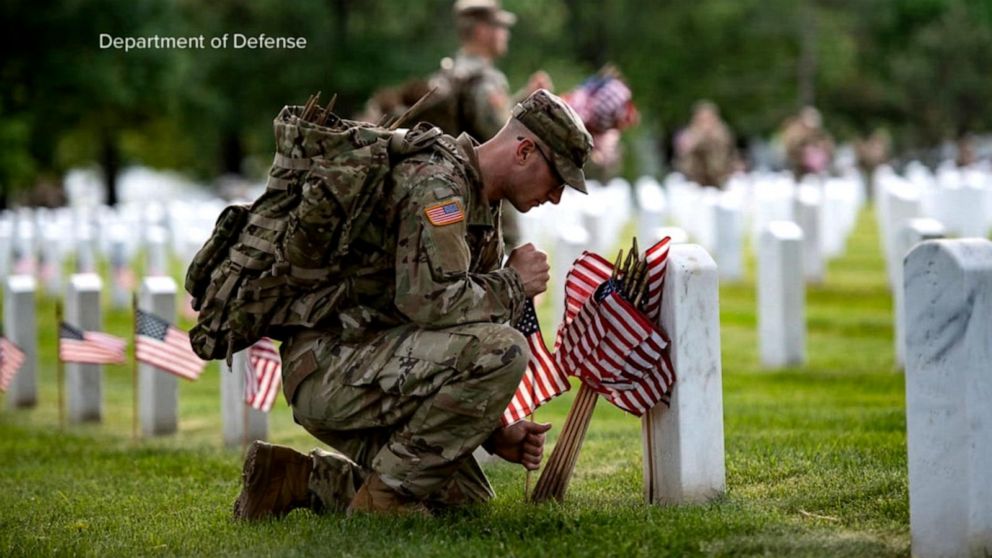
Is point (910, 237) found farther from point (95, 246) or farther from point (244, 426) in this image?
point (95, 246)

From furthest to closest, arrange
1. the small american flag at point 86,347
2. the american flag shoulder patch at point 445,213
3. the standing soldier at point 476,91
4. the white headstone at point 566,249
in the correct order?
1. the white headstone at point 566,249
2. the small american flag at point 86,347
3. the standing soldier at point 476,91
4. the american flag shoulder patch at point 445,213

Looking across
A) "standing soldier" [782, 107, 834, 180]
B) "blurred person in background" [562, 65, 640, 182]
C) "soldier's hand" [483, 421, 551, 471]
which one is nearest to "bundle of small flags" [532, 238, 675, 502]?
"soldier's hand" [483, 421, 551, 471]

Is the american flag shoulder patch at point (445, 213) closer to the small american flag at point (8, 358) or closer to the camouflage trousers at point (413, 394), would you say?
the camouflage trousers at point (413, 394)

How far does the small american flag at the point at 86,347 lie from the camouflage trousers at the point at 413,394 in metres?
4.69

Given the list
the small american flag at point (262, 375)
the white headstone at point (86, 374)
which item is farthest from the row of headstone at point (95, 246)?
the small american flag at point (262, 375)

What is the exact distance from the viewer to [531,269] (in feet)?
18.4

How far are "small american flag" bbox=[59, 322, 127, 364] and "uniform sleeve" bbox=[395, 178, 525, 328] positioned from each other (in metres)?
5.19

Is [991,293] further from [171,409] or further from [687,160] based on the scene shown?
[687,160]

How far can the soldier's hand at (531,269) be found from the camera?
5.61 meters

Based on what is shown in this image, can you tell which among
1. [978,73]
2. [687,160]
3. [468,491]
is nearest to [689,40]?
[978,73]

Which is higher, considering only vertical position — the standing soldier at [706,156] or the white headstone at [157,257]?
the standing soldier at [706,156]

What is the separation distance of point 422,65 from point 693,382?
40526 mm

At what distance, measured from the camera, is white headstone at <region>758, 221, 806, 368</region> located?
11.4 metres

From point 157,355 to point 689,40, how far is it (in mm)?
52604
